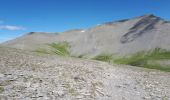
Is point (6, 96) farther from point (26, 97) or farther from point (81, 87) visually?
point (81, 87)

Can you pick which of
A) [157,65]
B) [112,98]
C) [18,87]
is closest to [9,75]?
[18,87]

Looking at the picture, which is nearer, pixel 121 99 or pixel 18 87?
pixel 18 87

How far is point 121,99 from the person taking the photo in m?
19.9

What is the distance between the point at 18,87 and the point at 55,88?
282 centimetres

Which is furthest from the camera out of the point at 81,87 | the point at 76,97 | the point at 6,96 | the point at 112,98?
the point at 81,87

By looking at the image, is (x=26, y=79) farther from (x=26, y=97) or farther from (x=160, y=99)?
(x=160, y=99)

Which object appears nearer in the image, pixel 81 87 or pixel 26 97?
pixel 26 97

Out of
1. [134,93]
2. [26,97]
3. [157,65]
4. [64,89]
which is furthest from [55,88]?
[157,65]

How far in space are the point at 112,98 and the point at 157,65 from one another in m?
171

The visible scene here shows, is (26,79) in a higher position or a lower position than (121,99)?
higher

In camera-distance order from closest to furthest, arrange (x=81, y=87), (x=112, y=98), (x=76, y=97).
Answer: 1. (x=76, y=97)
2. (x=112, y=98)
3. (x=81, y=87)

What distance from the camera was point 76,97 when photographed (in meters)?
17.6

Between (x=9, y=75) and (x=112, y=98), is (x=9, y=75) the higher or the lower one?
the higher one

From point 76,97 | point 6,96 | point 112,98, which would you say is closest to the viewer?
point 6,96
